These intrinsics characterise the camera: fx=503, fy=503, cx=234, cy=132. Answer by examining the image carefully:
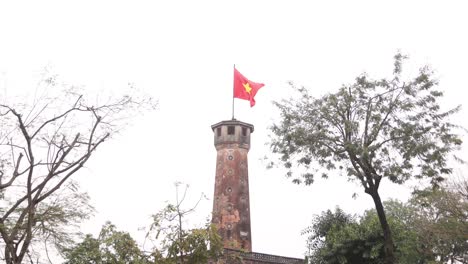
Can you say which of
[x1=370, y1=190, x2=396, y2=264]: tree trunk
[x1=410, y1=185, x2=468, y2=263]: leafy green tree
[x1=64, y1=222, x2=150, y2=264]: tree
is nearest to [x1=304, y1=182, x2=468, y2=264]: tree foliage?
[x1=410, y1=185, x2=468, y2=263]: leafy green tree

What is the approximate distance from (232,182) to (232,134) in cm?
294

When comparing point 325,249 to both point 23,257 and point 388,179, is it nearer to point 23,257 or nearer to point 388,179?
point 388,179

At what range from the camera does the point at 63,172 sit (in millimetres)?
15961

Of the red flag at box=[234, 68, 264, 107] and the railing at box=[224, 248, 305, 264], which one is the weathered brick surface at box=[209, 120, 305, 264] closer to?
the railing at box=[224, 248, 305, 264]

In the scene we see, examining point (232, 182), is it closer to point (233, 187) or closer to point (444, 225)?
point (233, 187)

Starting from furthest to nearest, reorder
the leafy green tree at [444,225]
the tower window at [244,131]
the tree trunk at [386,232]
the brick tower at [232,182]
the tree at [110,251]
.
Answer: the tower window at [244,131]
the brick tower at [232,182]
the leafy green tree at [444,225]
the tree trunk at [386,232]
the tree at [110,251]

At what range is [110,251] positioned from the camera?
13625 mm

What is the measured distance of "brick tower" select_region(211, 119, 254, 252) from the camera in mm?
28328

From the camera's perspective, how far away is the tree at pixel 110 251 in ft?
43.4

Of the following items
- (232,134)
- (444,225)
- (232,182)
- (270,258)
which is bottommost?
(444,225)

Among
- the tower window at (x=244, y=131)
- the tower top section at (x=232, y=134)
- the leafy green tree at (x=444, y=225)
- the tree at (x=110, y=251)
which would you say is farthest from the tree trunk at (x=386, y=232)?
the tower window at (x=244, y=131)

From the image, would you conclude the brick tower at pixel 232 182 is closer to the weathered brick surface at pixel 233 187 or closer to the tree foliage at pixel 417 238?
the weathered brick surface at pixel 233 187

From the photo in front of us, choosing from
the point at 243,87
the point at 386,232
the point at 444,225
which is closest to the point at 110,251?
the point at 386,232

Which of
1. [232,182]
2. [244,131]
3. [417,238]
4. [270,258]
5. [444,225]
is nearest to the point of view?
[444,225]
